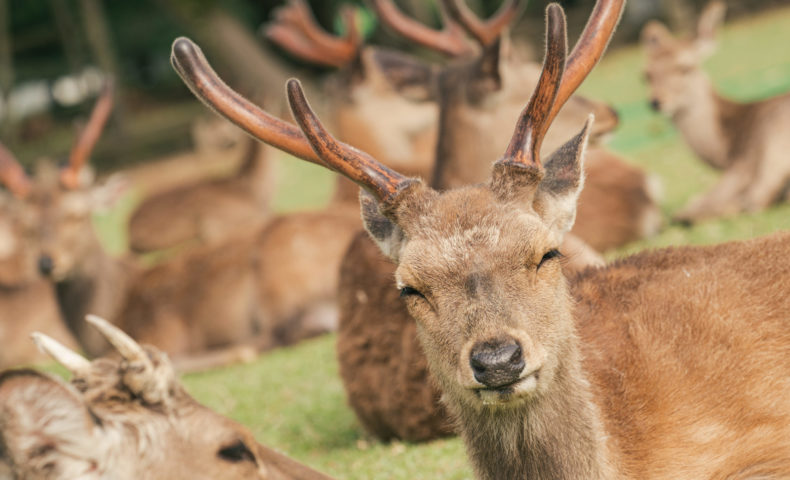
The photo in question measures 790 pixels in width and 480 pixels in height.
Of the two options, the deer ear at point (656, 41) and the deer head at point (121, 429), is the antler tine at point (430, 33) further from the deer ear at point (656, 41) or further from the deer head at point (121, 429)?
the deer head at point (121, 429)

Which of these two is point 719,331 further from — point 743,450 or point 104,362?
point 104,362

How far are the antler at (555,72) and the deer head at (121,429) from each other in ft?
4.47

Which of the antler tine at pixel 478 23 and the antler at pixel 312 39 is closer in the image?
the antler tine at pixel 478 23

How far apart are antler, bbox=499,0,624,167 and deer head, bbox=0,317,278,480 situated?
1.36 m

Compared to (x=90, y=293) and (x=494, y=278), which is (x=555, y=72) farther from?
(x=90, y=293)

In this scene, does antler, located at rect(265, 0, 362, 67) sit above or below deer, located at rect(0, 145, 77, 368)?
above

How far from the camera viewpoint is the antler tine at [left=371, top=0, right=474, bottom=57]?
305 inches

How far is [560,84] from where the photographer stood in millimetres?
3506

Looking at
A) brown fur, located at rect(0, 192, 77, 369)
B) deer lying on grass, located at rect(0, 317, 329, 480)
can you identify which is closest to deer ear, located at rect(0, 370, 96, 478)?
deer lying on grass, located at rect(0, 317, 329, 480)

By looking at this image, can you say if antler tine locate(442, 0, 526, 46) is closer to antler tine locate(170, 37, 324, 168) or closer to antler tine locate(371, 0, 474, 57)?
antler tine locate(371, 0, 474, 57)

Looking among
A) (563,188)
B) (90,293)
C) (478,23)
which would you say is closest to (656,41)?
(478,23)

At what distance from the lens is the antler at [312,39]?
11375 mm

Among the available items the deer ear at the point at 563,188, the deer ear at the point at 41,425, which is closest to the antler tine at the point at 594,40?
→ the deer ear at the point at 563,188

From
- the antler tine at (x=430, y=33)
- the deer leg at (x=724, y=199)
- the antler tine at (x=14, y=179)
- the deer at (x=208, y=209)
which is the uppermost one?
the antler tine at (x=430, y=33)
